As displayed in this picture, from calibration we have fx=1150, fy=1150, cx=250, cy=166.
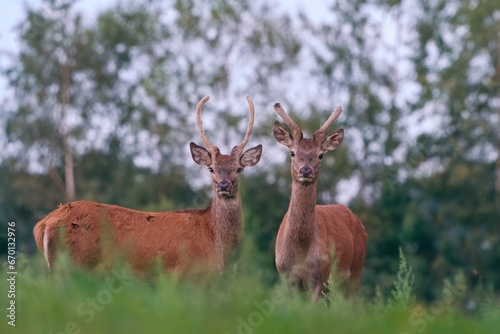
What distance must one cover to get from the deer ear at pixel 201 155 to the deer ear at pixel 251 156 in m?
0.35

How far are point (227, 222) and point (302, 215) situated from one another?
818 mm

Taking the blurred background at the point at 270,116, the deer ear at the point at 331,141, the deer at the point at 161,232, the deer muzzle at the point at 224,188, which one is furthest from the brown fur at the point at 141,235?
the blurred background at the point at 270,116

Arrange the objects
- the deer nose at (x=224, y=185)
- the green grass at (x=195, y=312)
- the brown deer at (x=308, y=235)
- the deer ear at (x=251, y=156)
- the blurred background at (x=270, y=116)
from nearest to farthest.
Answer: the green grass at (x=195, y=312) < the brown deer at (x=308, y=235) < the deer nose at (x=224, y=185) < the deer ear at (x=251, y=156) < the blurred background at (x=270, y=116)

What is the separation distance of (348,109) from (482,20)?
5.16m

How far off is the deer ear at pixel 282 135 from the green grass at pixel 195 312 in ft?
15.1

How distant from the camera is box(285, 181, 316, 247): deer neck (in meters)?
10.5

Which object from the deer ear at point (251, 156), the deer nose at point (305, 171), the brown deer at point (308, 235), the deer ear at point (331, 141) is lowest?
the brown deer at point (308, 235)

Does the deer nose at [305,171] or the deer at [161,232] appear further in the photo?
the deer nose at [305,171]

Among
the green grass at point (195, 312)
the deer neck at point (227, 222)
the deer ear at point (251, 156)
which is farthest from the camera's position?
the deer ear at point (251, 156)

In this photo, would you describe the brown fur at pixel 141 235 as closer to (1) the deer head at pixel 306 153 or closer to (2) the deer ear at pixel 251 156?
(2) the deer ear at pixel 251 156

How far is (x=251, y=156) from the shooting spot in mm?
11805

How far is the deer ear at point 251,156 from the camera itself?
11.6m

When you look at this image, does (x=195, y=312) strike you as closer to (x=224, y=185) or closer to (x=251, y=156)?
(x=224, y=185)

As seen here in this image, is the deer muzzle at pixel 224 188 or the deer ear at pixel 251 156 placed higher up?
the deer ear at pixel 251 156
